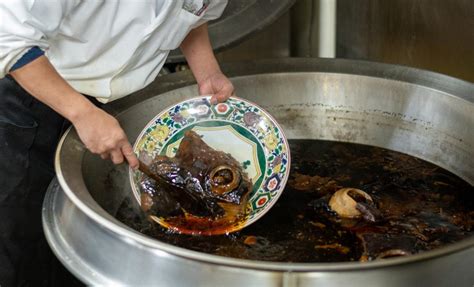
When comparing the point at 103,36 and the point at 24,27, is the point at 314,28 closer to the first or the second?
the point at 103,36

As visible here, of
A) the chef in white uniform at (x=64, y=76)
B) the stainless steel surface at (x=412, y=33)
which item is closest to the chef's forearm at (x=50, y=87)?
the chef in white uniform at (x=64, y=76)

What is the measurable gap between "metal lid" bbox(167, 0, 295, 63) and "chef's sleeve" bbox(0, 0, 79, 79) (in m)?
1.40

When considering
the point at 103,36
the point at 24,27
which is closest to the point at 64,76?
the point at 103,36

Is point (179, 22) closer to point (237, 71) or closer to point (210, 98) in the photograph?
point (210, 98)

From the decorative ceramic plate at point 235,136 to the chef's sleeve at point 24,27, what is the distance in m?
0.52

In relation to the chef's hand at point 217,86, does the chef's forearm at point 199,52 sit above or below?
above

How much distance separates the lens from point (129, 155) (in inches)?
74.8

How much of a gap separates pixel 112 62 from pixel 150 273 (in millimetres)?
836

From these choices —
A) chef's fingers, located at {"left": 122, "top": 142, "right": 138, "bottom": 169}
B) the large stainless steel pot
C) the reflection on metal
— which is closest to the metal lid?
the large stainless steel pot

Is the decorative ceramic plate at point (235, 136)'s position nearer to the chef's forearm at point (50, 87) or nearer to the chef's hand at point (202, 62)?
the chef's hand at point (202, 62)

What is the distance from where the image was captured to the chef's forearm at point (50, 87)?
176cm

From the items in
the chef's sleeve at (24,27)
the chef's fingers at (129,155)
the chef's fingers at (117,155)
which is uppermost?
the chef's sleeve at (24,27)

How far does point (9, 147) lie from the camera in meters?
2.28

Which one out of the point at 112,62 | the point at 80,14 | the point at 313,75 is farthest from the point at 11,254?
the point at 313,75
